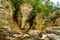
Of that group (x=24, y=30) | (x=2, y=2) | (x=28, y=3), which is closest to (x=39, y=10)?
(x=28, y=3)

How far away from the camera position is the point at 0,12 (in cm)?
1323

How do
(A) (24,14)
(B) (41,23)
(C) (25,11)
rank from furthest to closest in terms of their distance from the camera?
(B) (41,23), (A) (24,14), (C) (25,11)

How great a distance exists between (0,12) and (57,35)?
23.1ft

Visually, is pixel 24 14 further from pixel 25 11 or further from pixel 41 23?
pixel 41 23

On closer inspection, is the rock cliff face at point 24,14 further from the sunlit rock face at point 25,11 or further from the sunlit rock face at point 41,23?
the sunlit rock face at point 41,23

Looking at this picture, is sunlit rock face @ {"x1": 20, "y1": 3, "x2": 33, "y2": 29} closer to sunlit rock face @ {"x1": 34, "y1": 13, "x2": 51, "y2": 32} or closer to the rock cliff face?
the rock cliff face

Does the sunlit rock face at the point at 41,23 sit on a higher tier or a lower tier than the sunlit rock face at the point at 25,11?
lower

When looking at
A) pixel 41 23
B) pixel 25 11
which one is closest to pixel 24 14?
pixel 25 11

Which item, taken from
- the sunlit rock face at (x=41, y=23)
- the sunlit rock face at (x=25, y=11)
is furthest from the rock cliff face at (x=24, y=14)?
the sunlit rock face at (x=41, y=23)

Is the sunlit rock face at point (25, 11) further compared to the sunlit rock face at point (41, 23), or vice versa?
the sunlit rock face at point (41, 23)

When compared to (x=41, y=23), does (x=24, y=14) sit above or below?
above

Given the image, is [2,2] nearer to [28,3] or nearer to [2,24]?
[2,24]

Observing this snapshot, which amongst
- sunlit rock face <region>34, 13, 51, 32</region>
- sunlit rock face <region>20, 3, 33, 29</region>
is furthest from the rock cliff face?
sunlit rock face <region>34, 13, 51, 32</region>

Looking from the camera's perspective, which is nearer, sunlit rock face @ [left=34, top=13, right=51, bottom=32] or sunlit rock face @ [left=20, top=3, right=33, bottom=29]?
sunlit rock face @ [left=20, top=3, right=33, bottom=29]
